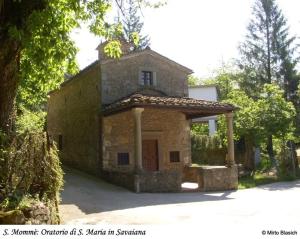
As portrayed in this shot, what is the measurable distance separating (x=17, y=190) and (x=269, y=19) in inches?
1141

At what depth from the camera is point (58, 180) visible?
310 inches

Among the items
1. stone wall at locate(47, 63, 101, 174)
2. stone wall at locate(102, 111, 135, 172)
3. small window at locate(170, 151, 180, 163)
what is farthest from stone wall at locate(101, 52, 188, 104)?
small window at locate(170, 151, 180, 163)

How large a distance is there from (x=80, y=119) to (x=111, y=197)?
26.7 feet

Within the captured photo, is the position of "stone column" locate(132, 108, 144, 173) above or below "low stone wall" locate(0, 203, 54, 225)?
above

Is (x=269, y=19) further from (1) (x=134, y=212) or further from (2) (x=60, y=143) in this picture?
(1) (x=134, y=212)

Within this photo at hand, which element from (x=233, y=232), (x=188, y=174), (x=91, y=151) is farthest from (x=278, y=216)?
(x=91, y=151)

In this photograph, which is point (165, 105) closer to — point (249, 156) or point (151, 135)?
point (151, 135)

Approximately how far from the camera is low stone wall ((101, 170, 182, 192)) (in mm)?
13516

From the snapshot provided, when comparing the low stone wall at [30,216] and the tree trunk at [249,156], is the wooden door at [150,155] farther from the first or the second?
Result: the low stone wall at [30,216]

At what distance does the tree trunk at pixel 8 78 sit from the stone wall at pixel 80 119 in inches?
357

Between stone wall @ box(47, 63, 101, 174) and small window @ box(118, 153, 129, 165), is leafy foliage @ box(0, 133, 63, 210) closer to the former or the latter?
small window @ box(118, 153, 129, 165)

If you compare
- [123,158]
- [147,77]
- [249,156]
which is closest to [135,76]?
[147,77]

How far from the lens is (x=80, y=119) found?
19578 millimetres

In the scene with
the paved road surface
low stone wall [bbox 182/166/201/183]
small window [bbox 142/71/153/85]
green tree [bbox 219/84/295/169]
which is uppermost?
small window [bbox 142/71/153/85]
